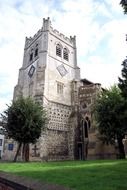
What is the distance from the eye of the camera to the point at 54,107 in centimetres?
3731

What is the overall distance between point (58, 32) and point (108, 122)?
84.5 ft

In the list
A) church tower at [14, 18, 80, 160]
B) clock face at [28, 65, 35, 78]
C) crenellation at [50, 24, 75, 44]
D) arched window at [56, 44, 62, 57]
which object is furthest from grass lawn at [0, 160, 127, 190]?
crenellation at [50, 24, 75, 44]

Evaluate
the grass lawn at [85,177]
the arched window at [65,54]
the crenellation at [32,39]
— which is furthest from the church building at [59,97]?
the grass lawn at [85,177]

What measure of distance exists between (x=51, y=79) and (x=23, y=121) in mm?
13687

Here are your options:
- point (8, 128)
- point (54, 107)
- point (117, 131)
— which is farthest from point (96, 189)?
point (54, 107)

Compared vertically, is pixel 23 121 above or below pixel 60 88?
below

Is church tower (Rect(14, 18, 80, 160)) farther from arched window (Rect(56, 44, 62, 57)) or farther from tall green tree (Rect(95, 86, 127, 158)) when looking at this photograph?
tall green tree (Rect(95, 86, 127, 158))

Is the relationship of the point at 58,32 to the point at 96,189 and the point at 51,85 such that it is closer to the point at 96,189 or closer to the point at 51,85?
the point at 51,85

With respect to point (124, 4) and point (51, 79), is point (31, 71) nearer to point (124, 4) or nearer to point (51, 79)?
point (51, 79)

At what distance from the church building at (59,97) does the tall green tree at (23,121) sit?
18.1ft

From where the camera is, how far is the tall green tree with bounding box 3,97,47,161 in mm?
26812

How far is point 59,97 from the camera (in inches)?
1540

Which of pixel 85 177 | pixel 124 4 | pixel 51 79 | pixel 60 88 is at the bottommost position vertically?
pixel 85 177

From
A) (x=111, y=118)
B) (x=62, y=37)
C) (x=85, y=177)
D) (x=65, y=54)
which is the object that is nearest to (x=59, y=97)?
(x=65, y=54)
